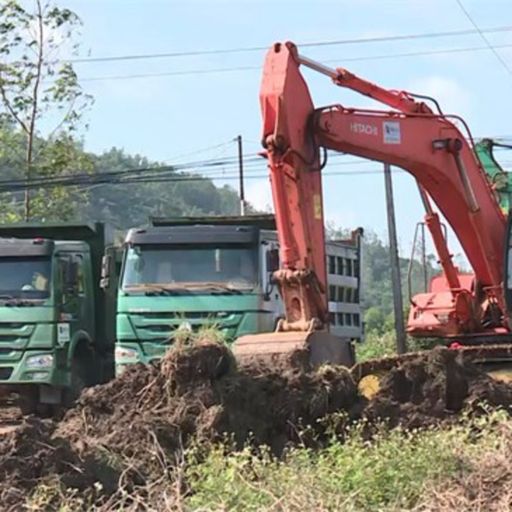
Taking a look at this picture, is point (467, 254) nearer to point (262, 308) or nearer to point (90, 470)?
point (262, 308)

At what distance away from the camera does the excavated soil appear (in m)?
8.01

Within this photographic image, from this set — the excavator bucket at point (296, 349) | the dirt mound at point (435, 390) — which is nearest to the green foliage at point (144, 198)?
the excavator bucket at point (296, 349)

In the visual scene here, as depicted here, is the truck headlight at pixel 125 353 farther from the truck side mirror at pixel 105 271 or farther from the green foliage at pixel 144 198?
the green foliage at pixel 144 198

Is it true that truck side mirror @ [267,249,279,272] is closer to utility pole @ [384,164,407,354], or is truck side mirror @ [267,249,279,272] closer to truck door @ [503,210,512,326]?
truck door @ [503,210,512,326]

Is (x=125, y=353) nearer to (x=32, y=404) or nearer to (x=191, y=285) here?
(x=191, y=285)

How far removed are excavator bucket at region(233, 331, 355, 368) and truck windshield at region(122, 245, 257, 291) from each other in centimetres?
380

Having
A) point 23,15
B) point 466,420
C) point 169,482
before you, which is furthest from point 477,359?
point 23,15

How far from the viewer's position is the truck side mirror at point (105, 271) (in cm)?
1692

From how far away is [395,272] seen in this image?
29562 millimetres

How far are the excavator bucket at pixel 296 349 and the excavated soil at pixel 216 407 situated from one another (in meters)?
0.45

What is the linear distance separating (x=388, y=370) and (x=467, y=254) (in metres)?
4.21

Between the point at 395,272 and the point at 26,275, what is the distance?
15.0 meters

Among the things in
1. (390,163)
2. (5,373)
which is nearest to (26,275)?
(5,373)

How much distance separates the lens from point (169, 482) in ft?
25.0
